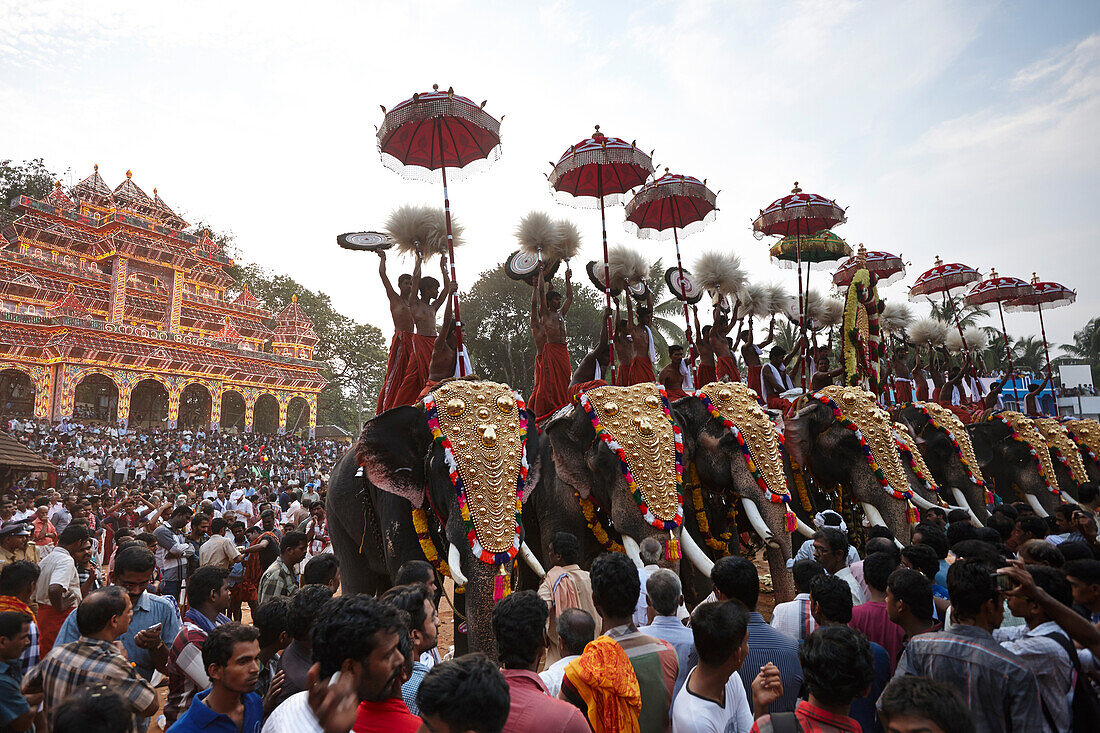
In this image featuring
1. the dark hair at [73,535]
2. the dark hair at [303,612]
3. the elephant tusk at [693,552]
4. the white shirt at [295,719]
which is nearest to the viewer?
the white shirt at [295,719]

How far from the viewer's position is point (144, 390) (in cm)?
3934

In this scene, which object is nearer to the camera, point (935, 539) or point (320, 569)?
point (320, 569)

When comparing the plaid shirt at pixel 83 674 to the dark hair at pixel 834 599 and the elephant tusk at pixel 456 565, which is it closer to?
the elephant tusk at pixel 456 565

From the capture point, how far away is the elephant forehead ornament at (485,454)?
186 inches

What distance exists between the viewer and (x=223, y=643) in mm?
2564

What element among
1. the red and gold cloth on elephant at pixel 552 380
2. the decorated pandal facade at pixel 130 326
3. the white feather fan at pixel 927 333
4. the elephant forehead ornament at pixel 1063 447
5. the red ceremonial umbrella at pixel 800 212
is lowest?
the elephant forehead ornament at pixel 1063 447

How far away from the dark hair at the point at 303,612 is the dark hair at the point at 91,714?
120 cm

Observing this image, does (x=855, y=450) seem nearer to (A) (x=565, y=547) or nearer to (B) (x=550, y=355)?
(B) (x=550, y=355)

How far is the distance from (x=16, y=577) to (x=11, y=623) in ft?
3.75

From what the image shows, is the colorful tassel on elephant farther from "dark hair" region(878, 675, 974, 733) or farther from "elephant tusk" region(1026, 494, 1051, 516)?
"elephant tusk" region(1026, 494, 1051, 516)

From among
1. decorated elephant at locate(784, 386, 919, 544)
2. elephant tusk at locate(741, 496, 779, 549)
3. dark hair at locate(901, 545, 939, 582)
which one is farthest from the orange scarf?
decorated elephant at locate(784, 386, 919, 544)

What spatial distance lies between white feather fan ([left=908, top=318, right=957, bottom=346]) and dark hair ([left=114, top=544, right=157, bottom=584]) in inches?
667

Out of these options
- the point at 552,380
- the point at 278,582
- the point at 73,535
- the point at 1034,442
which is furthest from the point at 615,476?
the point at 1034,442

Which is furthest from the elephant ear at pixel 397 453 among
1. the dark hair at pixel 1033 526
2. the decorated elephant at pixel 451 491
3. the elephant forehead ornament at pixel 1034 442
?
the elephant forehead ornament at pixel 1034 442
